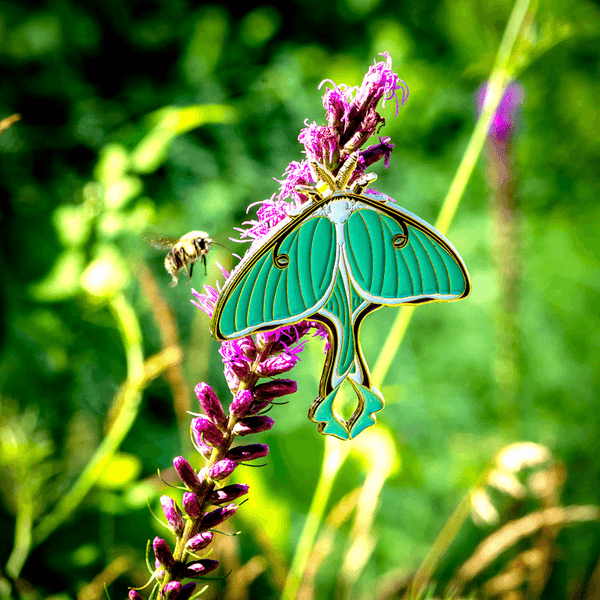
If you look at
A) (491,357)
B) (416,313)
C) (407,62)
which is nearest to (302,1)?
(407,62)

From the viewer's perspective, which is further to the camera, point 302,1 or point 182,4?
point 302,1

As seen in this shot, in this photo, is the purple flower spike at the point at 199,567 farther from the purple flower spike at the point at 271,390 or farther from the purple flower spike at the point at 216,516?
the purple flower spike at the point at 271,390

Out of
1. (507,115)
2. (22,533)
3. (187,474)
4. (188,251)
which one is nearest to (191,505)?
A: (187,474)

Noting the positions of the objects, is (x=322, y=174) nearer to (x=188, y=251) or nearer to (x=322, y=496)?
(x=188, y=251)

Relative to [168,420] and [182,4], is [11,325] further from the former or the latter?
[182,4]

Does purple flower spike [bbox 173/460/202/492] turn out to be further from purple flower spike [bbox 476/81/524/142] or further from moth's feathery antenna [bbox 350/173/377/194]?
purple flower spike [bbox 476/81/524/142]

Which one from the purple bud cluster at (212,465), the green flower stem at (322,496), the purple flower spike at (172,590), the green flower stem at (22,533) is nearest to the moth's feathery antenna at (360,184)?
the purple bud cluster at (212,465)

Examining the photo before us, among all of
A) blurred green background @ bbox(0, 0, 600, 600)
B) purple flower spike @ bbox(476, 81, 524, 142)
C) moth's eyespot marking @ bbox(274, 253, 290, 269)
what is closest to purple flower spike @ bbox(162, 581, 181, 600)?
moth's eyespot marking @ bbox(274, 253, 290, 269)
